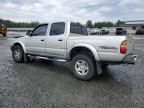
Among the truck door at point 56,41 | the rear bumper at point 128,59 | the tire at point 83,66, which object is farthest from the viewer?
the truck door at point 56,41

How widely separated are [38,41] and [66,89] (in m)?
3.19

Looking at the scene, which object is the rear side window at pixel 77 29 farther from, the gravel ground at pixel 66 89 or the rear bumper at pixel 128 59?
the rear bumper at pixel 128 59

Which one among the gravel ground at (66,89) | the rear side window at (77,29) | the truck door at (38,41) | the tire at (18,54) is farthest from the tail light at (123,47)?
the tire at (18,54)

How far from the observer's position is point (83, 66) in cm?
642

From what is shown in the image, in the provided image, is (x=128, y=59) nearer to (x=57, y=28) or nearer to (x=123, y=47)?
(x=123, y=47)

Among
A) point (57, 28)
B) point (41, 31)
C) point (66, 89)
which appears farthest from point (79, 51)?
point (41, 31)

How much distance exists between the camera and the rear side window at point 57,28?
23.7 feet

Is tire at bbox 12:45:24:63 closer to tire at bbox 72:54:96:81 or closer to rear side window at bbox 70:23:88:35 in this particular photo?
rear side window at bbox 70:23:88:35

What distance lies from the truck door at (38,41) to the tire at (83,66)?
1.78 metres

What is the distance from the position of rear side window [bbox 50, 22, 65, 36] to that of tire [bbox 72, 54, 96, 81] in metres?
1.22

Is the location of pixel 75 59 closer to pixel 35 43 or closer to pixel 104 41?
pixel 104 41

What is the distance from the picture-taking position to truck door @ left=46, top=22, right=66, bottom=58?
6.96m

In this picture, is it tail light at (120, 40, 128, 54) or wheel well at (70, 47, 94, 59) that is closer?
tail light at (120, 40, 128, 54)

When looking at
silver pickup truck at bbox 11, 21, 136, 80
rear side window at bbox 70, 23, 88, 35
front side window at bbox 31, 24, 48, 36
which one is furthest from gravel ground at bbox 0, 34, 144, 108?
rear side window at bbox 70, 23, 88, 35
